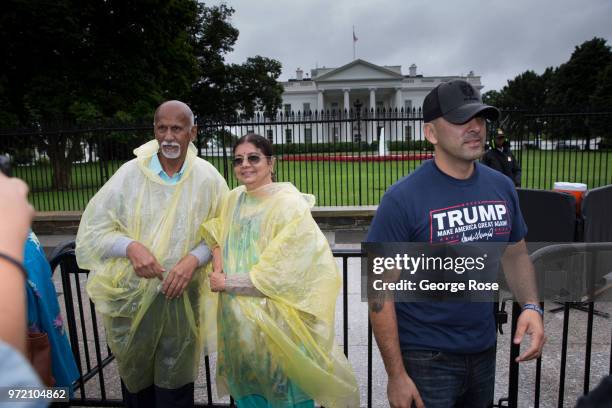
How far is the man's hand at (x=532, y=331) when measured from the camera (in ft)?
6.53

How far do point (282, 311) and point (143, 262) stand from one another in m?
0.75

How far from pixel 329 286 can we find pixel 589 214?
3.91 meters

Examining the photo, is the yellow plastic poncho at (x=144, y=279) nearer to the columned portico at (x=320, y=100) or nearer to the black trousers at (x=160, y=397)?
the black trousers at (x=160, y=397)

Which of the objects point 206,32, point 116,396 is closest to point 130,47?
point 116,396

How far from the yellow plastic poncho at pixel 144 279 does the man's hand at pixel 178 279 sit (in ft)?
0.31

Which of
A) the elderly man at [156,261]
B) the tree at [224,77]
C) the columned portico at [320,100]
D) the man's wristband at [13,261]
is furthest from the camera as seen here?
the columned portico at [320,100]

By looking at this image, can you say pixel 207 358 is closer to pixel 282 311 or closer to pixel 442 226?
pixel 282 311

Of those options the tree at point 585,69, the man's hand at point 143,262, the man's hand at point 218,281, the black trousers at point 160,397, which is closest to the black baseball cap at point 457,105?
the man's hand at point 218,281

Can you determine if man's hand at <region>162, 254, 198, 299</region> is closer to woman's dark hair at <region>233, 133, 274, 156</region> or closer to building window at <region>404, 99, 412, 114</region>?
woman's dark hair at <region>233, 133, 274, 156</region>

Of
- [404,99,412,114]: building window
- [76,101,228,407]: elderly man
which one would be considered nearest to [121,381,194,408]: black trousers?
[76,101,228,407]: elderly man

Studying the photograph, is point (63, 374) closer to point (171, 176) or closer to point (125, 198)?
point (125, 198)

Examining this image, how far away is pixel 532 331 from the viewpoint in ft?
6.64

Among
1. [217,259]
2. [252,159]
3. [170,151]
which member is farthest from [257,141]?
[217,259]

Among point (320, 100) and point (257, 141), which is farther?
point (320, 100)
